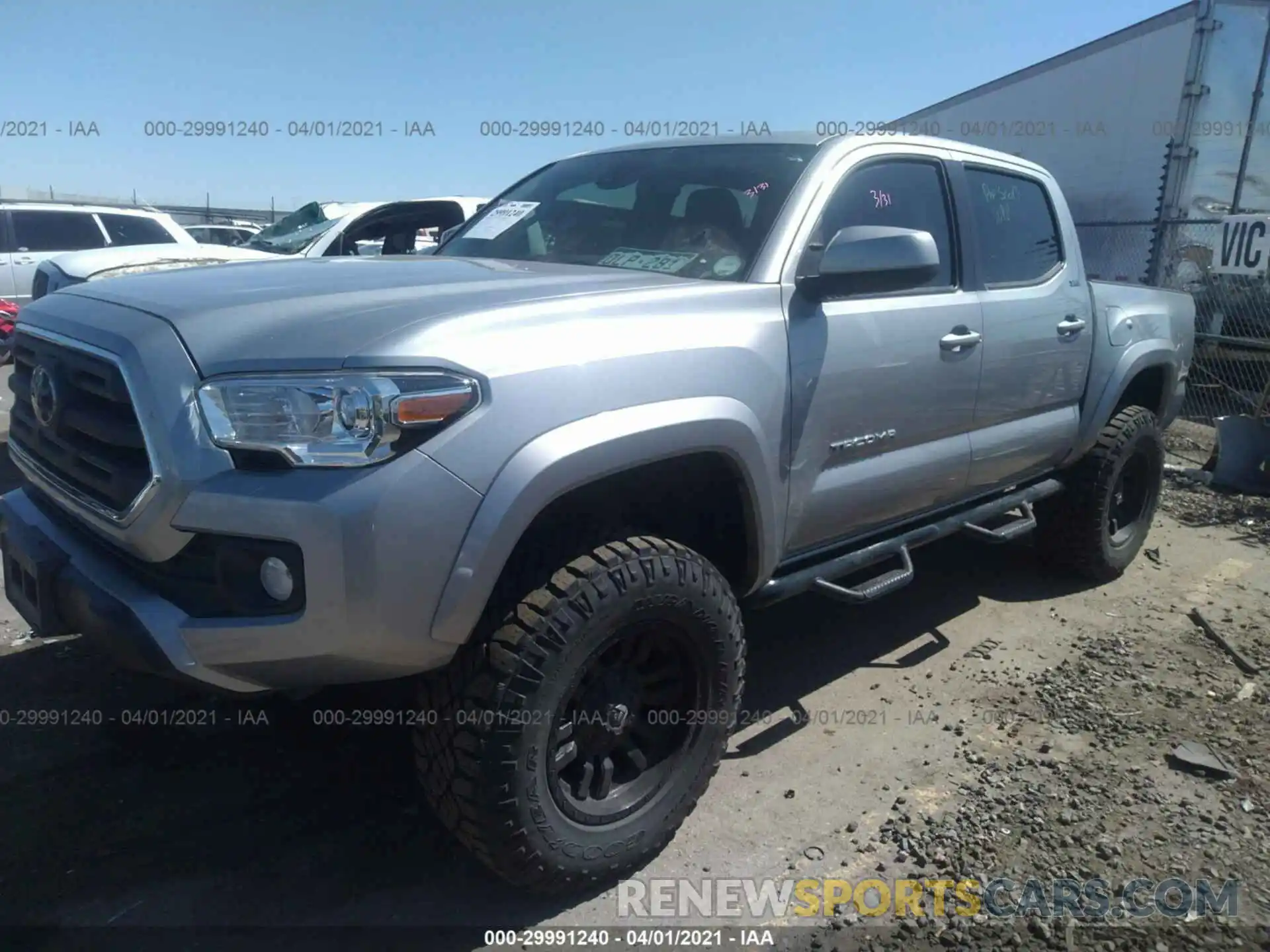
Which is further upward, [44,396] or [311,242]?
[311,242]

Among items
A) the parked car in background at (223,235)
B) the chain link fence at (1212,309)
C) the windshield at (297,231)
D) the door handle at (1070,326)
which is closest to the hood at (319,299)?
the door handle at (1070,326)

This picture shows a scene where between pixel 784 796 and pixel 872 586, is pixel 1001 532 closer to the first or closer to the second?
pixel 872 586

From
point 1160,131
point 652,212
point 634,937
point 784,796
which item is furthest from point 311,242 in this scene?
point 1160,131

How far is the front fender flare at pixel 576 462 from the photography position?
208 cm

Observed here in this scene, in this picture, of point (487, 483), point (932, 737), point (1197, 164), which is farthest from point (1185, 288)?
point (487, 483)

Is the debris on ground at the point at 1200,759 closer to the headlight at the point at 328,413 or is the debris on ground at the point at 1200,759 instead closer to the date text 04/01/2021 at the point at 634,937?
the date text 04/01/2021 at the point at 634,937

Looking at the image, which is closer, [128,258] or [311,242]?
[128,258]

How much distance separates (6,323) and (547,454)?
268 inches

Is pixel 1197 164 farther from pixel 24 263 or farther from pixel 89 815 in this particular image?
pixel 24 263

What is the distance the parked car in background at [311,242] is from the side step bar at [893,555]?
4656 mm

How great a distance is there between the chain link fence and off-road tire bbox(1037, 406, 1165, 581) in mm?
5855

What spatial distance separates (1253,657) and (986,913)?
2387mm

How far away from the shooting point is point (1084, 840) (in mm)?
2811

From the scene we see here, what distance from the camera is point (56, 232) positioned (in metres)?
11.0
